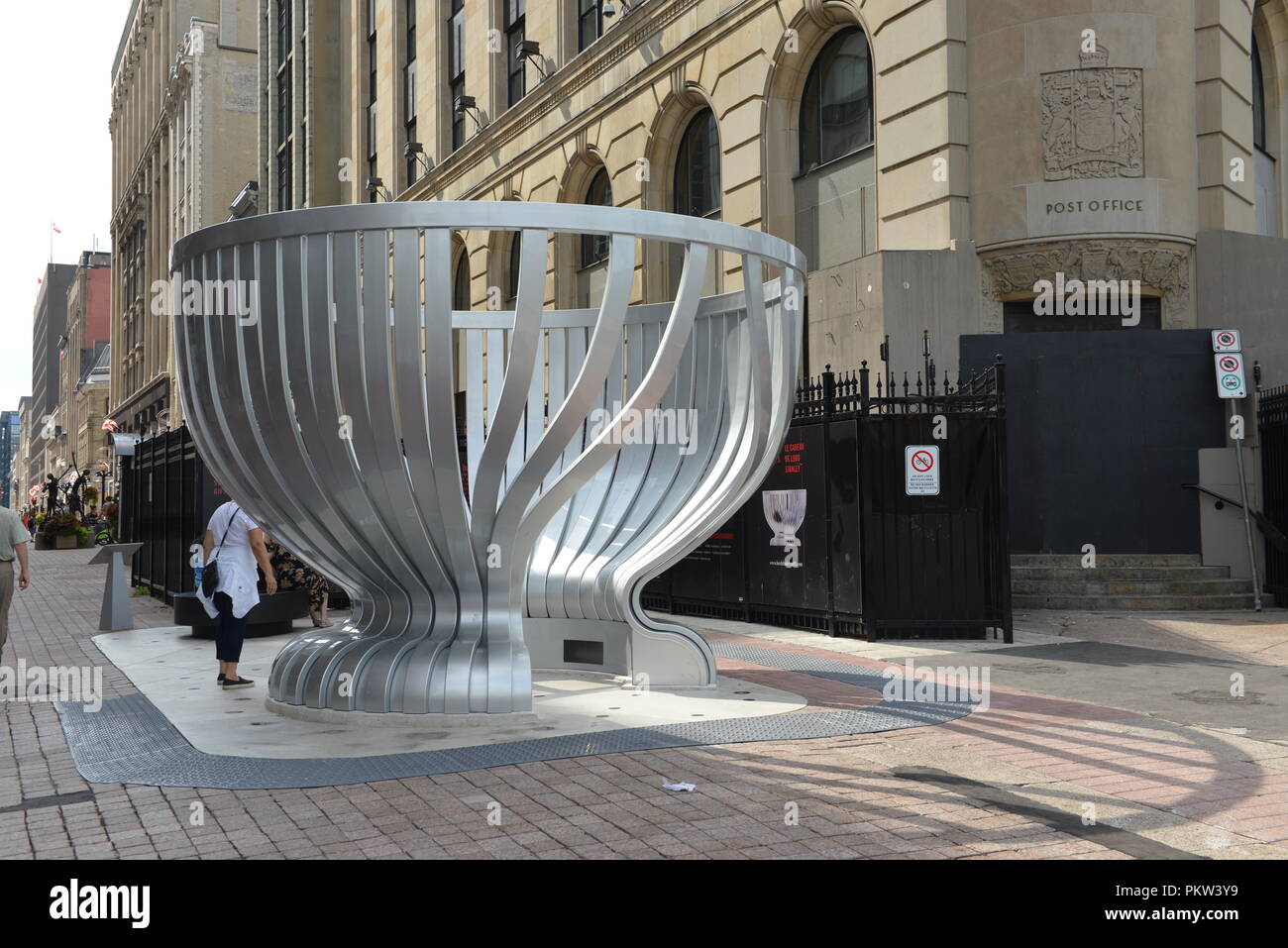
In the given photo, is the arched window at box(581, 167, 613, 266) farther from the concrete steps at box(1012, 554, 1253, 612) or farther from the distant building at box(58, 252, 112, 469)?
the distant building at box(58, 252, 112, 469)

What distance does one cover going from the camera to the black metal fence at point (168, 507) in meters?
16.3

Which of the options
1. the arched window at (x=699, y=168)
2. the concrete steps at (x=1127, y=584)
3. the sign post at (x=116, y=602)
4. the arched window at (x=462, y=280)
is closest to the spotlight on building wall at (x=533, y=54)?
the arched window at (x=699, y=168)

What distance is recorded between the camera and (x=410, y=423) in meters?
7.52

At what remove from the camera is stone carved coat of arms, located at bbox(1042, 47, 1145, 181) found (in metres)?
15.9

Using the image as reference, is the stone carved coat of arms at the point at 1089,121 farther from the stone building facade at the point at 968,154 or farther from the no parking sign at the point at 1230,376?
the no parking sign at the point at 1230,376

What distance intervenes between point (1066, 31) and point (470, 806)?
46.8 feet

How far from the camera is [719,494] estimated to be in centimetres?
894

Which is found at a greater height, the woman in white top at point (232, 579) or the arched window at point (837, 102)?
the arched window at point (837, 102)

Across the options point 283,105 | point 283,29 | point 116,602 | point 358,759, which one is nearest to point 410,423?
point 358,759

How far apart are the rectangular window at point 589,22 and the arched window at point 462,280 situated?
720 centimetres

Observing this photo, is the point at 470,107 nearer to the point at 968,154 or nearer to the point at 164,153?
the point at 968,154

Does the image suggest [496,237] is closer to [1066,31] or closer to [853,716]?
[1066,31]
